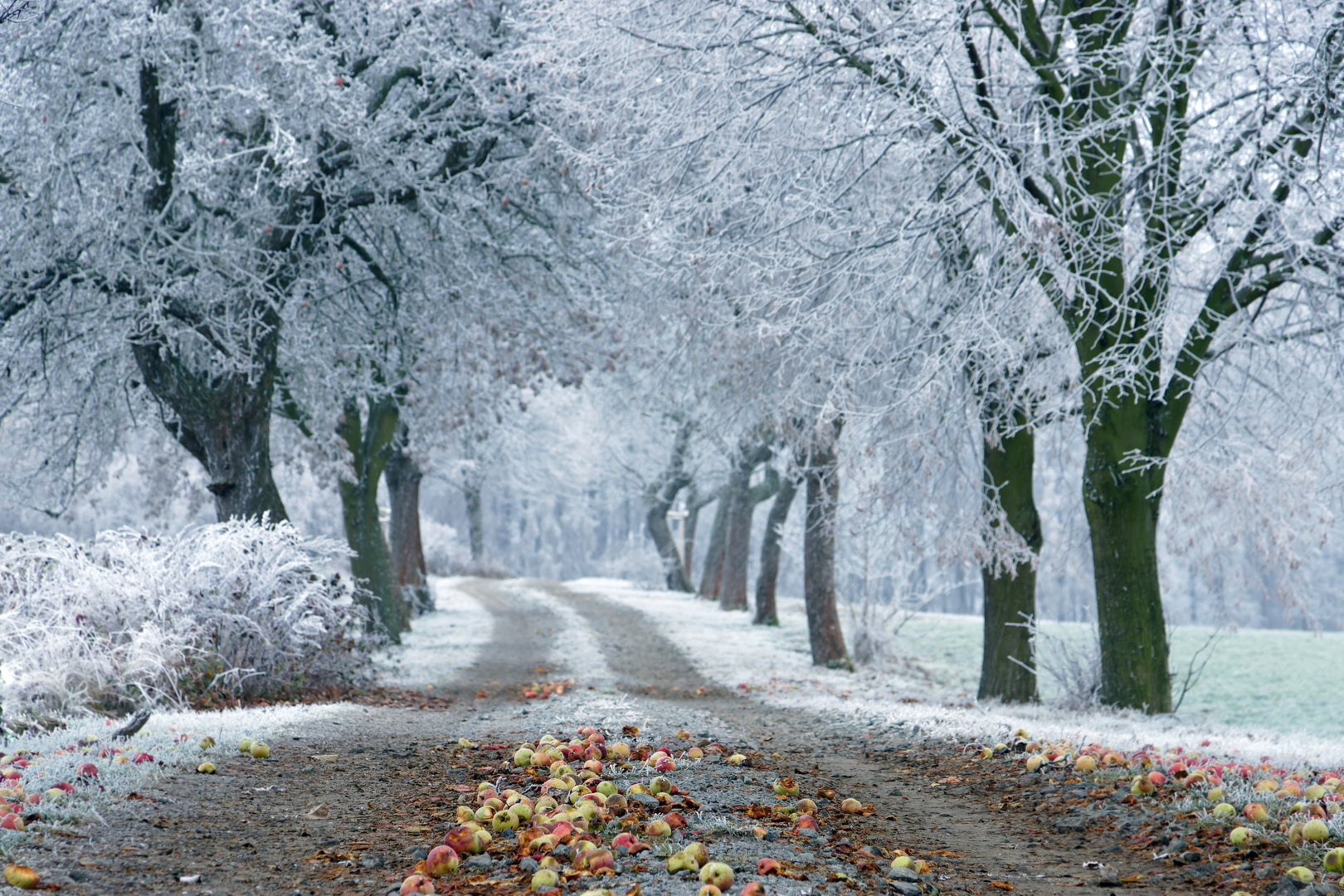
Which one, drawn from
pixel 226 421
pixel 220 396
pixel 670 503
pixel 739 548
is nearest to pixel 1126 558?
pixel 226 421

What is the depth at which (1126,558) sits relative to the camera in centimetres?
948

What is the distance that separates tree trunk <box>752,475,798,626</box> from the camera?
64.5 feet

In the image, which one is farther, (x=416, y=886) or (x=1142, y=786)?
(x=1142, y=786)

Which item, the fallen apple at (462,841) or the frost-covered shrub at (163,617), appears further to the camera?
the frost-covered shrub at (163,617)

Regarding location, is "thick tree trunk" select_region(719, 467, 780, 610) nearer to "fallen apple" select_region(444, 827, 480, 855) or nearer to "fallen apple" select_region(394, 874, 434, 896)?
"fallen apple" select_region(444, 827, 480, 855)

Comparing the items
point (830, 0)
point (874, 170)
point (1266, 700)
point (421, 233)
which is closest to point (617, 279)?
point (421, 233)

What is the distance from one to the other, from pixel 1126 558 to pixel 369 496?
11.7 metres

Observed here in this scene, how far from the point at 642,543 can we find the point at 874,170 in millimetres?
49604

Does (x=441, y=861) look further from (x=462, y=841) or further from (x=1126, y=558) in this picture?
(x=1126, y=558)

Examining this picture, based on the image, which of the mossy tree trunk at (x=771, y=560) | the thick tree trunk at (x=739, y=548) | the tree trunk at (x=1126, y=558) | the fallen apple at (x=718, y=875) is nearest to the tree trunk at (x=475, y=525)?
the thick tree trunk at (x=739, y=548)

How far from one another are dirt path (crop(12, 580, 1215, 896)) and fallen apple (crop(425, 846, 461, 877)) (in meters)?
0.17

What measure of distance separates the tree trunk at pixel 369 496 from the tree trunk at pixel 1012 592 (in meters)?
9.44

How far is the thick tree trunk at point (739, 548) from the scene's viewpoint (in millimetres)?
23688

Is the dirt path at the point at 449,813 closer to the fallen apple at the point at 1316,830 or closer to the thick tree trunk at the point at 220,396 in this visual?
the fallen apple at the point at 1316,830
